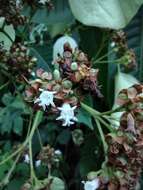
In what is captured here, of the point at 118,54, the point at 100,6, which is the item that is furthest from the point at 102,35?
the point at 100,6

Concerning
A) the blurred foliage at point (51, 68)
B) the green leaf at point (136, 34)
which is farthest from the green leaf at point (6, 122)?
the green leaf at point (136, 34)

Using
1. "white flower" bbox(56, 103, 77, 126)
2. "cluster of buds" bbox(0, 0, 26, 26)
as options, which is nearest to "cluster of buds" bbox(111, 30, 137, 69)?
"cluster of buds" bbox(0, 0, 26, 26)

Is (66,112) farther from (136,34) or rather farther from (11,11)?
(136,34)

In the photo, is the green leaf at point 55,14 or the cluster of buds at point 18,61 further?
the green leaf at point 55,14

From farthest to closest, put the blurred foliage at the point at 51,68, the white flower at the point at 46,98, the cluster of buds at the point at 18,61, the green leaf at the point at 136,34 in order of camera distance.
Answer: the green leaf at the point at 136,34
the blurred foliage at the point at 51,68
the cluster of buds at the point at 18,61
the white flower at the point at 46,98

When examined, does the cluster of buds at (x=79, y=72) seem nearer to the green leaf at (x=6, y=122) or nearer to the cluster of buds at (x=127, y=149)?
the cluster of buds at (x=127, y=149)

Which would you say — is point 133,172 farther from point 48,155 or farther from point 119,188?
point 48,155

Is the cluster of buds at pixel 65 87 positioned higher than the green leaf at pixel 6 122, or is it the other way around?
the cluster of buds at pixel 65 87
